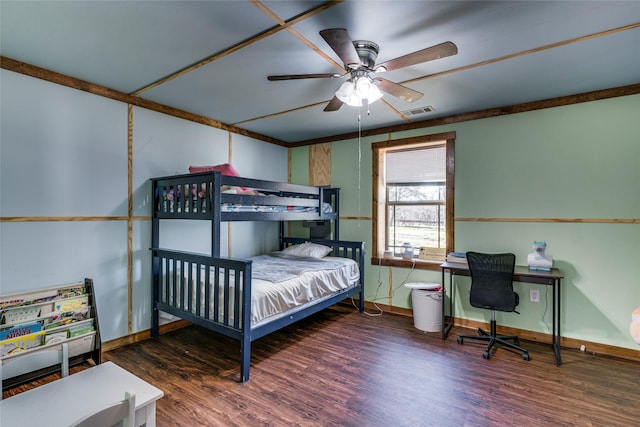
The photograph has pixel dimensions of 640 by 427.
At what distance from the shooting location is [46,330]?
239 cm

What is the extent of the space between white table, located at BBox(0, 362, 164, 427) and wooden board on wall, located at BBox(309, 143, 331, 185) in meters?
3.83

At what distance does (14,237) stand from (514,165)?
474 centimetres

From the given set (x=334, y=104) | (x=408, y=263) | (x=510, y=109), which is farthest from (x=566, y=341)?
(x=334, y=104)

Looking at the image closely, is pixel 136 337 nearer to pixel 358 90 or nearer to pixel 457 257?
pixel 358 90

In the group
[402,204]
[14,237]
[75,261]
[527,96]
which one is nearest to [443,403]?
[402,204]

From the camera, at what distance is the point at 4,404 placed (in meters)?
1.08

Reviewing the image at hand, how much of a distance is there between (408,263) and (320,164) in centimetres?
202

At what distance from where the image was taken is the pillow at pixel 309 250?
13.9 ft

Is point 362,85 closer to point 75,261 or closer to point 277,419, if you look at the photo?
point 277,419

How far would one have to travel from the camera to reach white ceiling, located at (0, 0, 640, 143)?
70.8 inches

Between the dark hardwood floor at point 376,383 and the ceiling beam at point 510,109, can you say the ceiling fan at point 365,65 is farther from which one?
the dark hardwood floor at point 376,383

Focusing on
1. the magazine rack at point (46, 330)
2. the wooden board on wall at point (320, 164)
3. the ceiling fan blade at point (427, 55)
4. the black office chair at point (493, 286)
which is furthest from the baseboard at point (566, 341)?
the magazine rack at point (46, 330)

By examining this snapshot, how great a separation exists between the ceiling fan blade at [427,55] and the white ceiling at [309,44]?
21 centimetres

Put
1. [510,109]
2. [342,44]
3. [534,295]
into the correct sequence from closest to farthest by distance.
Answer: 1. [342,44]
2. [534,295]
3. [510,109]
